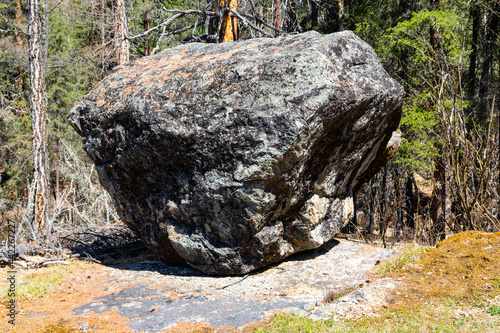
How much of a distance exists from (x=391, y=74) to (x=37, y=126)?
→ 33.2 ft

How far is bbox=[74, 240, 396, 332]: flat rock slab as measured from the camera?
3.59 m

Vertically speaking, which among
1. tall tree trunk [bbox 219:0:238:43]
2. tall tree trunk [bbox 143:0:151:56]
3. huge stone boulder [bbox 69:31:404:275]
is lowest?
huge stone boulder [bbox 69:31:404:275]

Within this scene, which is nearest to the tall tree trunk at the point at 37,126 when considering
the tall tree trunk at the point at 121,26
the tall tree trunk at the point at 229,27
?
the tall tree trunk at the point at 121,26

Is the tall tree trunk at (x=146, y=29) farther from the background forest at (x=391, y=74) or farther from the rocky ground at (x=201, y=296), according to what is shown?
the rocky ground at (x=201, y=296)

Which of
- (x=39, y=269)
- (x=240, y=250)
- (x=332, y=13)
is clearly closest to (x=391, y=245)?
(x=240, y=250)

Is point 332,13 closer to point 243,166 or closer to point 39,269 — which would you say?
point 243,166

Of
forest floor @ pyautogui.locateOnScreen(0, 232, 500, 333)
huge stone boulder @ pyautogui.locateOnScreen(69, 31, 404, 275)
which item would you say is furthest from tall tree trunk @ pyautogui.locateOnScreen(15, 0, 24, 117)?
forest floor @ pyautogui.locateOnScreen(0, 232, 500, 333)

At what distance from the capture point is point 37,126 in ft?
30.7

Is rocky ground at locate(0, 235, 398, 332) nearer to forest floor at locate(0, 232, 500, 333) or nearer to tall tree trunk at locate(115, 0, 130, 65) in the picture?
forest floor at locate(0, 232, 500, 333)

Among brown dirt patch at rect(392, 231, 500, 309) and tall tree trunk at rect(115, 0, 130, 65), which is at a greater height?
tall tree trunk at rect(115, 0, 130, 65)

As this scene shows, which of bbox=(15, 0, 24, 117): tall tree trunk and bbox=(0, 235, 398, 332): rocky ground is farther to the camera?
bbox=(15, 0, 24, 117): tall tree trunk

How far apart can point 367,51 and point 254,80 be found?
1678 mm

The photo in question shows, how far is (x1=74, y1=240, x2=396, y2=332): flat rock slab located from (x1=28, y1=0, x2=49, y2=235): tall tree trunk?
4774mm

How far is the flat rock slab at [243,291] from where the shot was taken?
3594 millimetres
